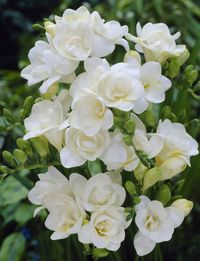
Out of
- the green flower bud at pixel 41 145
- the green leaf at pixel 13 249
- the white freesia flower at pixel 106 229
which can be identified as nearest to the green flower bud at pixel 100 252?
the white freesia flower at pixel 106 229

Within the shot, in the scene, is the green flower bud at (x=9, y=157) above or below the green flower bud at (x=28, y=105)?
below

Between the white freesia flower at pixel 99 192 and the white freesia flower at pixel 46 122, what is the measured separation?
0.05 meters

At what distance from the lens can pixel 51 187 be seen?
749 mm

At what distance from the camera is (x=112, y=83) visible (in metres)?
0.71

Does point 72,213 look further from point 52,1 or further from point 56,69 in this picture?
point 52,1

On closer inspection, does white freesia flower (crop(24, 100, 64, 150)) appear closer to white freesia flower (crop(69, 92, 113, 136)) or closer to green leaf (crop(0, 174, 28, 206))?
white freesia flower (crop(69, 92, 113, 136))

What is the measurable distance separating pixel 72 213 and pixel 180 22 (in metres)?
1.34

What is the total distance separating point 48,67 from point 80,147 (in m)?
0.12

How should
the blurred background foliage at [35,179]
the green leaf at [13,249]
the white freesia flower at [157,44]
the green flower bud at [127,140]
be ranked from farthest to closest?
the green leaf at [13,249] → the blurred background foliage at [35,179] → the white freesia flower at [157,44] → the green flower bud at [127,140]

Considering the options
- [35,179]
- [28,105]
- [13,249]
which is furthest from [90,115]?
[13,249]

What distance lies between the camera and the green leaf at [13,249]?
3.69ft

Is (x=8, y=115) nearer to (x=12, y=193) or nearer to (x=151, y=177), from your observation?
(x=151, y=177)

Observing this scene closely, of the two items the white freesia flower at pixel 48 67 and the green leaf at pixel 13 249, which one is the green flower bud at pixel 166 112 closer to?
the white freesia flower at pixel 48 67

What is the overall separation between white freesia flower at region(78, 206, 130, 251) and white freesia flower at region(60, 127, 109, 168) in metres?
0.06
